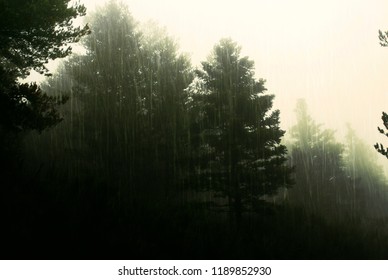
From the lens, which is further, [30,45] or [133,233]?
[30,45]

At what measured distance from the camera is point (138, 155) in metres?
17.5

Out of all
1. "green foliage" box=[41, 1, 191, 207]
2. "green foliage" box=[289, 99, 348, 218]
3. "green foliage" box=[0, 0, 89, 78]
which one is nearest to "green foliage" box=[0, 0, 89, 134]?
"green foliage" box=[0, 0, 89, 78]

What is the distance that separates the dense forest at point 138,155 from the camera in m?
9.18

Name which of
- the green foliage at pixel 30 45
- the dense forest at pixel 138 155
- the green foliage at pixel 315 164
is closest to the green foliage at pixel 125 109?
the dense forest at pixel 138 155

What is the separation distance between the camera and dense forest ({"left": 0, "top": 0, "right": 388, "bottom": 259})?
9.18 m

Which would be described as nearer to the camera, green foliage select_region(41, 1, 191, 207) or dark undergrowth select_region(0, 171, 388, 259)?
dark undergrowth select_region(0, 171, 388, 259)

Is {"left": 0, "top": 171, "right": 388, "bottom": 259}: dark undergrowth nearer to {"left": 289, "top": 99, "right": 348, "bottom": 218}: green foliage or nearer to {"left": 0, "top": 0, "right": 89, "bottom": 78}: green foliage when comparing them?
{"left": 0, "top": 0, "right": 89, "bottom": 78}: green foliage

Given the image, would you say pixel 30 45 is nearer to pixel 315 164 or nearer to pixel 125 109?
pixel 125 109

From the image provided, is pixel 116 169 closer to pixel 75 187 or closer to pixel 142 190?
pixel 142 190

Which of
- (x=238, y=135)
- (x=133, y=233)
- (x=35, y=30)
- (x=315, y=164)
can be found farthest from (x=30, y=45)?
(x=315, y=164)

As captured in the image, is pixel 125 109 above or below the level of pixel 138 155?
above

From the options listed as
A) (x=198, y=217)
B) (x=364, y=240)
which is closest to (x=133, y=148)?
(x=198, y=217)

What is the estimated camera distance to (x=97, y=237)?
880 cm
